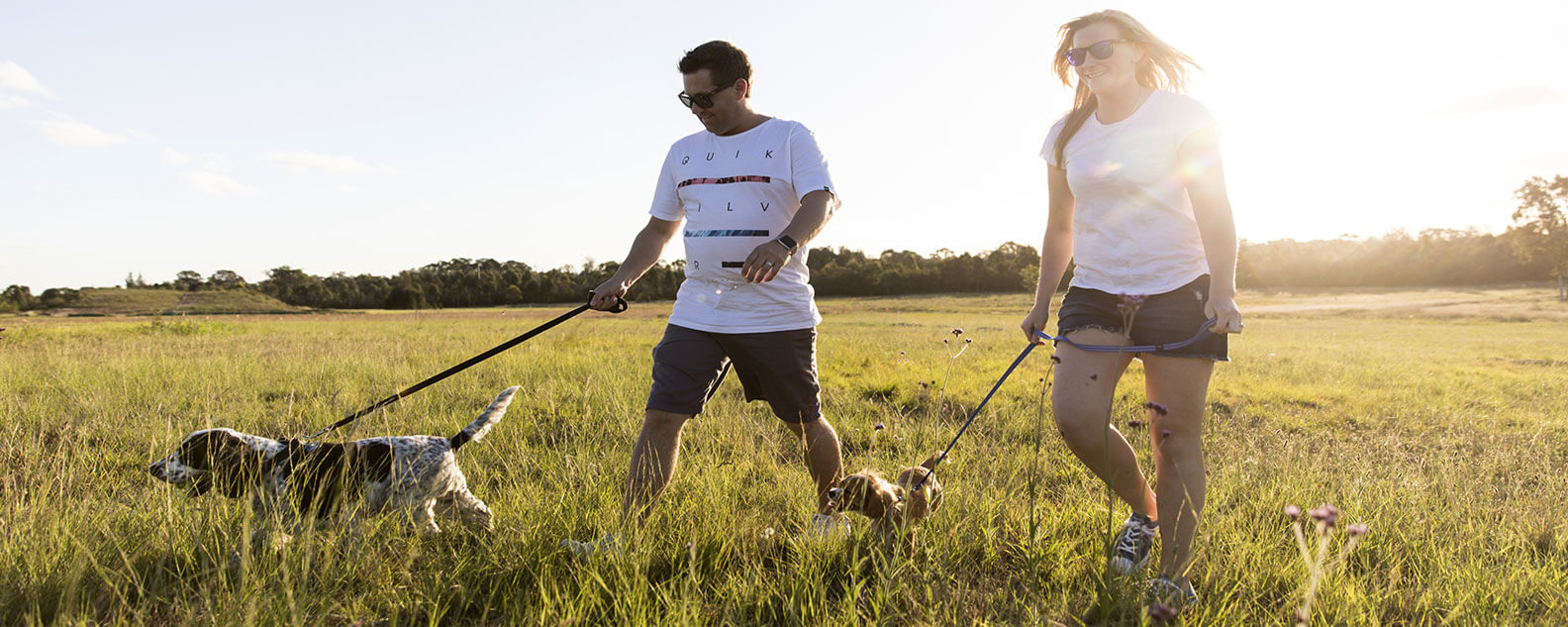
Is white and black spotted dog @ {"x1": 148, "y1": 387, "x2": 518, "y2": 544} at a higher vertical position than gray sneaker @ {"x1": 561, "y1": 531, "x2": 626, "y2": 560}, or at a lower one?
higher

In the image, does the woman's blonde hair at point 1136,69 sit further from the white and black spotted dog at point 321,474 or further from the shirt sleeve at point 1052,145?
the white and black spotted dog at point 321,474

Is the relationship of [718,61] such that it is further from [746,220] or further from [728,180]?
[746,220]

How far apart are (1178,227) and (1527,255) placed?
248 feet

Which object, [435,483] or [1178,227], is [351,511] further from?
[1178,227]

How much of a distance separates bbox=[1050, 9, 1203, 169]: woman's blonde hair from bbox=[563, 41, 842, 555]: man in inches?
36.1

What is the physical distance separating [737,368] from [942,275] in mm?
75632

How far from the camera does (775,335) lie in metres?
2.93

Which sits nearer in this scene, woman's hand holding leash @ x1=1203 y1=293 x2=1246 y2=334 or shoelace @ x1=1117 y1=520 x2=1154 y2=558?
woman's hand holding leash @ x1=1203 y1=293 x2=1246 y2=334

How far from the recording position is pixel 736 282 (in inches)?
116

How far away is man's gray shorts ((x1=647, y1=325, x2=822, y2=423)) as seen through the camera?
9.48ft

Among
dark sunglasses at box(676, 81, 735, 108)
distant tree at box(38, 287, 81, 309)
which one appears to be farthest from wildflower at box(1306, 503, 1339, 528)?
distant tree at box(38, 287, 81, 309)

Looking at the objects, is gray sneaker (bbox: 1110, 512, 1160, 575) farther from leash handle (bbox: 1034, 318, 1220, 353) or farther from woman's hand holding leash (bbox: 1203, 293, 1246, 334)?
woman's hand holding leash (bbox: 1203, 293, 1246, 334)

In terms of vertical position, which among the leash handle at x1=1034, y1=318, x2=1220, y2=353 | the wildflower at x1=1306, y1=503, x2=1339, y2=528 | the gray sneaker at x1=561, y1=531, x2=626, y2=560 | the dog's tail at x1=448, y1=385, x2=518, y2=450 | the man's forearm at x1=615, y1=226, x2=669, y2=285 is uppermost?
the man's forearm at x1=615, y1=226, x2=669, y2=285

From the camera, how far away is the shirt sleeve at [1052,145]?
2.76 metres
